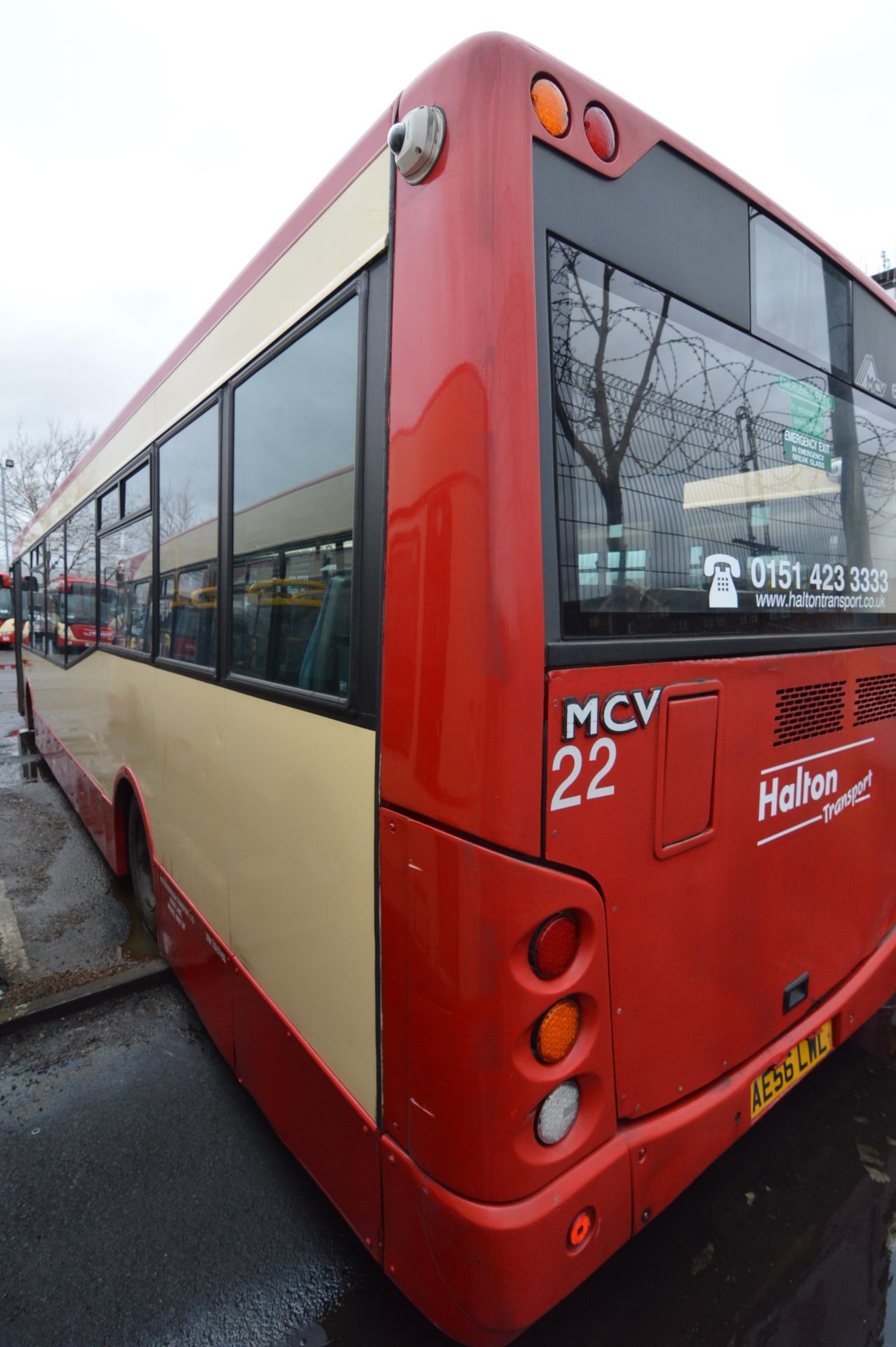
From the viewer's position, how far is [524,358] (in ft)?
4.54

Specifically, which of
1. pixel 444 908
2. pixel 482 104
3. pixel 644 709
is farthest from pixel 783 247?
pixel 444 908

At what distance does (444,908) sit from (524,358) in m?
1.10

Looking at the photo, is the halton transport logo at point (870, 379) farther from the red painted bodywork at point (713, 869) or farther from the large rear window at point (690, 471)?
the red painted bodywork at point (713, 869)

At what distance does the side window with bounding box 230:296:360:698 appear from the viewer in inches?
71.9

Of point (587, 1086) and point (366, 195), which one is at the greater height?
point (366, 195)

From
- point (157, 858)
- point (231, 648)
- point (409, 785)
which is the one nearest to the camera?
point (409, 785)

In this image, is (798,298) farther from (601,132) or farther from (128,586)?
(128,586)

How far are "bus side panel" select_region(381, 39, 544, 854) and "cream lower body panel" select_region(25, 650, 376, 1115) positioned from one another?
35 centimetres

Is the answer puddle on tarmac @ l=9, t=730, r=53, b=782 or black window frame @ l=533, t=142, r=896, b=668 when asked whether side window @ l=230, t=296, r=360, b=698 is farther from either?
puddle on tarmac @ l=9, t=730, r=53, b=782

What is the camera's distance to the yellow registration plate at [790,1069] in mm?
1954

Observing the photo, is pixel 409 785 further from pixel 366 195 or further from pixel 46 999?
pixel 46 999

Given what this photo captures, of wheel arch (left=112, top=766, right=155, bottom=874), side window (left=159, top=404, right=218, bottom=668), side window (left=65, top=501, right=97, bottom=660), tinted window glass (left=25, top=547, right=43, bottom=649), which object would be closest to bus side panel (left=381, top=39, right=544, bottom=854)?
side window (left=159, top=404, right=218, bottom=668)

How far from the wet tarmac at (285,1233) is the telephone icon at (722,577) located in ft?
6.24

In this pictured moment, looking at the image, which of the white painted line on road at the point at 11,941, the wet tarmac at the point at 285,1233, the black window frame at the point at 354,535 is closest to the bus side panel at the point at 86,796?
the white painted line on road at the point at 11,941
